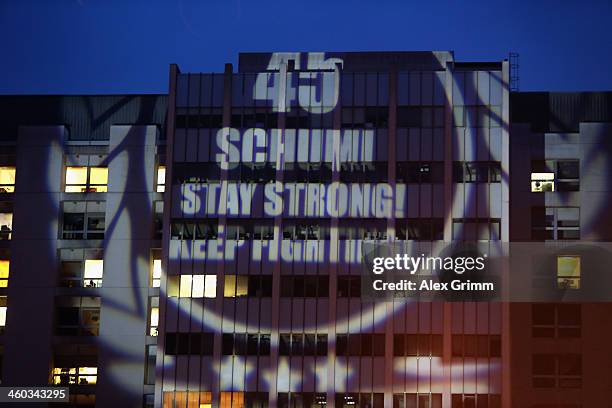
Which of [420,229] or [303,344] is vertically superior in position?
[420,229]

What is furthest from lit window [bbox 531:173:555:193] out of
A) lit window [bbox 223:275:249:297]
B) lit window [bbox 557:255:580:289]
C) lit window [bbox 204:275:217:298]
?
lit window [bbox 204:275:217:298]

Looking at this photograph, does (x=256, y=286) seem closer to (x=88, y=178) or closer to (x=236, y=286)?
(x=236, y=286)

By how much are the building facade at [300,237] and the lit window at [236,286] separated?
0.68 ft

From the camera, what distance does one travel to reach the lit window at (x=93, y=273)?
206 ft

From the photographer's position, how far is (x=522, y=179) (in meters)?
61.6

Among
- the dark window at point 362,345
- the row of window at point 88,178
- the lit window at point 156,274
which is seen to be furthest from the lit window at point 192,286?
the dark window at point 362,345

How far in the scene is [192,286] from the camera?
197 feet

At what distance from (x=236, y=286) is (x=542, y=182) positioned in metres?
21.8

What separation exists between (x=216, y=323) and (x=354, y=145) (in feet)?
48.3

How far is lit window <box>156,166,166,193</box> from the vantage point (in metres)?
62.9

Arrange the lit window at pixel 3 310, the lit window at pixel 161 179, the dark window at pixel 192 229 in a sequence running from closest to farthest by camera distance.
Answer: the dark window at pixel 192 229 → the lit window at pixel 161 179 → the lit window at pixel 3 310

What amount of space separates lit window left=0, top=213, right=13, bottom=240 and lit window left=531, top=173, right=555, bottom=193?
3613cm

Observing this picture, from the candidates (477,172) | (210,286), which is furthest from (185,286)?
(477,172)

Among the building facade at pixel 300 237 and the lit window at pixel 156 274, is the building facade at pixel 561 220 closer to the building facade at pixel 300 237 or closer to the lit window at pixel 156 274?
the building facade at pixel 300 237
